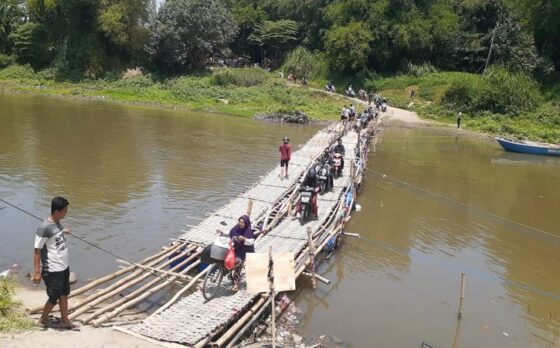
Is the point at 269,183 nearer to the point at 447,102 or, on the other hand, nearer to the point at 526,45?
the point at 447,102

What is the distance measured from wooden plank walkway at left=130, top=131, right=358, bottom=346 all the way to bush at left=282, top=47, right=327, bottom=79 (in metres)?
31.4

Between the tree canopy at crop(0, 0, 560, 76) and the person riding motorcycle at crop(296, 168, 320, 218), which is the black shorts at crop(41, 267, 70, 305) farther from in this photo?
the tree canopy at crop(0, 0, 560, 76)

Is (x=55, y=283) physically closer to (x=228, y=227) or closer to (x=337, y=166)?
(x=228, y=227)

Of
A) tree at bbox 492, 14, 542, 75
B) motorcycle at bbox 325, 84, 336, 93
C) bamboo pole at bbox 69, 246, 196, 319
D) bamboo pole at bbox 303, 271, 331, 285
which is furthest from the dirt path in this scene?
tree at bbox 492, 14, 542, 75

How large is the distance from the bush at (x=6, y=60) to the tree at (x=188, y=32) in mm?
15108

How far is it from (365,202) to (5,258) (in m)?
11.8

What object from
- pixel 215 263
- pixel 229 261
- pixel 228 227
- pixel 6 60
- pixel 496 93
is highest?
pixel 6 60

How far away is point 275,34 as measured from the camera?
55.4 m

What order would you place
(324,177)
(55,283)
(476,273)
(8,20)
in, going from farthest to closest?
(8,20) < (324,177) < (476,273) < (55,283)

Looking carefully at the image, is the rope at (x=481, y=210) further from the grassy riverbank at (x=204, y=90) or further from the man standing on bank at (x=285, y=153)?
the grassy riverbank at (x=204, y=90)

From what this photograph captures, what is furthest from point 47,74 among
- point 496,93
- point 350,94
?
point 496,93

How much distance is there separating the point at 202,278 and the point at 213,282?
65 cm

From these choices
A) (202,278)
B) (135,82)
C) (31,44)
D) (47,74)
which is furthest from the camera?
(31,44)

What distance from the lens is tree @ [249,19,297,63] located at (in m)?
55.5
